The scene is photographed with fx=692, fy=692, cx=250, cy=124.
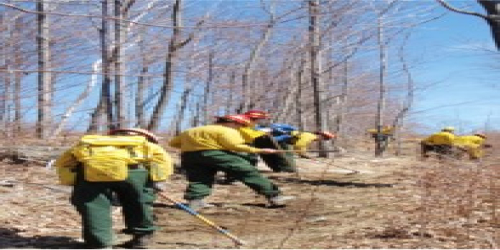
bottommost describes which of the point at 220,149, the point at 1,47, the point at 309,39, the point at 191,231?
the point at 191,231

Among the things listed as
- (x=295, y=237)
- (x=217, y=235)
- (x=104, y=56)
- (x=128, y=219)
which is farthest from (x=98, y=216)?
(x=104, y=56)

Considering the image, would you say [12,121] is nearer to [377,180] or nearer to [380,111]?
[377,180]

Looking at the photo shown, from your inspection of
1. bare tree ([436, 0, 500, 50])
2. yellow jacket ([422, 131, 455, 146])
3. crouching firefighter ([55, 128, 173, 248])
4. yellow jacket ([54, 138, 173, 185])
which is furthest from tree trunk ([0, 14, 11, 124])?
yellow jacket ([422, 131, 455, 146])

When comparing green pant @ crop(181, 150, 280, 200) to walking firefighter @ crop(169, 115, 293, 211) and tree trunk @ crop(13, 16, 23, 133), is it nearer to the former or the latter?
walking firefighter @ crop(169, 115, 293, 211)

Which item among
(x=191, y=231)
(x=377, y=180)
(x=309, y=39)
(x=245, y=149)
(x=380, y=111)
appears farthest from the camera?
(x=380, y=111)

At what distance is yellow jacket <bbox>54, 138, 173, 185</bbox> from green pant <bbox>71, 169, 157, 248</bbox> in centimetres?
7

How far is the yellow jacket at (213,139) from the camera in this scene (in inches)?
306

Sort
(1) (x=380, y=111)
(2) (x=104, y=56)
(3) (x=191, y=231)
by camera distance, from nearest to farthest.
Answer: (3) (x=191, y=231), (2) (x=104, y=56), (1) (x=380, y=111)

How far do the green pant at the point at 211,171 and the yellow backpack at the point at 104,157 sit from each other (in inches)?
89.0

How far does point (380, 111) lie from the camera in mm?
21547

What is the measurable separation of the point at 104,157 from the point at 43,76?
1.52 meters

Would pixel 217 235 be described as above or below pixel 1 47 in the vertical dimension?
below

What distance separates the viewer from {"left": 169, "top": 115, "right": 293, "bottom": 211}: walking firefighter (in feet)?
25.5

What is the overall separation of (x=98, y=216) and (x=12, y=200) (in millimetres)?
2813
